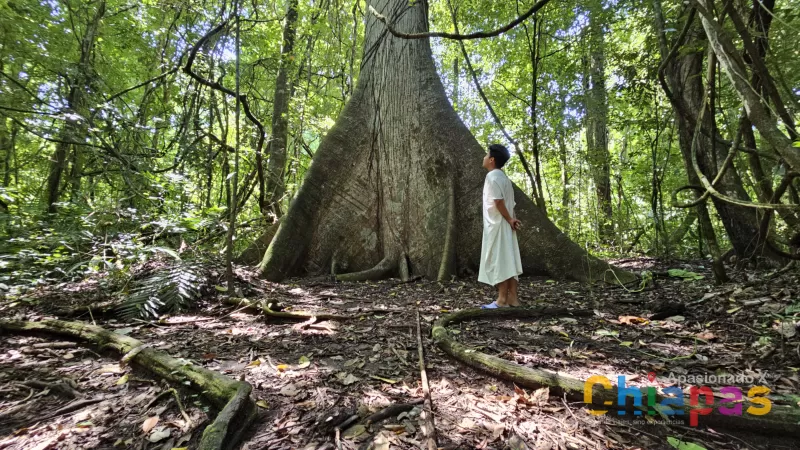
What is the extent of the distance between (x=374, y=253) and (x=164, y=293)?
2783 mm

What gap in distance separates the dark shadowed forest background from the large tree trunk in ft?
0.10

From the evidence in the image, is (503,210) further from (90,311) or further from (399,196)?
(90,311)

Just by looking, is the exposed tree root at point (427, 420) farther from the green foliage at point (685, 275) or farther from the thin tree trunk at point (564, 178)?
the thin tree trunk at point (564, 178)

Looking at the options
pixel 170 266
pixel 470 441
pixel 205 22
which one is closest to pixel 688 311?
pixel 470 441

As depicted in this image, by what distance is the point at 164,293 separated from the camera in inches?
140

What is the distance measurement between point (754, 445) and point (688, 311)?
2045mm

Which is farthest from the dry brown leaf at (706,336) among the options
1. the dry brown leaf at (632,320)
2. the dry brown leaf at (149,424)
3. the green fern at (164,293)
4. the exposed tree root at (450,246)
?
the green fern at (164,293)

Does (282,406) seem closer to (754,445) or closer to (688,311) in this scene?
(754,445)

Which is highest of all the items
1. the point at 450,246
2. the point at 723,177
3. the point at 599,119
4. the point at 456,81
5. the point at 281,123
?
the point at 456,81

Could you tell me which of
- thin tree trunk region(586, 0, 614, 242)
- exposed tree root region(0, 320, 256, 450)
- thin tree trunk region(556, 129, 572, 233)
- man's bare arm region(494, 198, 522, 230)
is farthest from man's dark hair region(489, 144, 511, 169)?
thin tree trunk region(556, 129, 572, 233)

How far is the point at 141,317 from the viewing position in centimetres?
322

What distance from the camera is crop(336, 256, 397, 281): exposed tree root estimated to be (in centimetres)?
514

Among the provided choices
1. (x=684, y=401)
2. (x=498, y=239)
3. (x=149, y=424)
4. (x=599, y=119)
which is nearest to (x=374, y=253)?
(x=498, y=239)

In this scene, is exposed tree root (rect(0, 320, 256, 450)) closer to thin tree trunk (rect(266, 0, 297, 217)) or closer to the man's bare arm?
the man's bare arm
